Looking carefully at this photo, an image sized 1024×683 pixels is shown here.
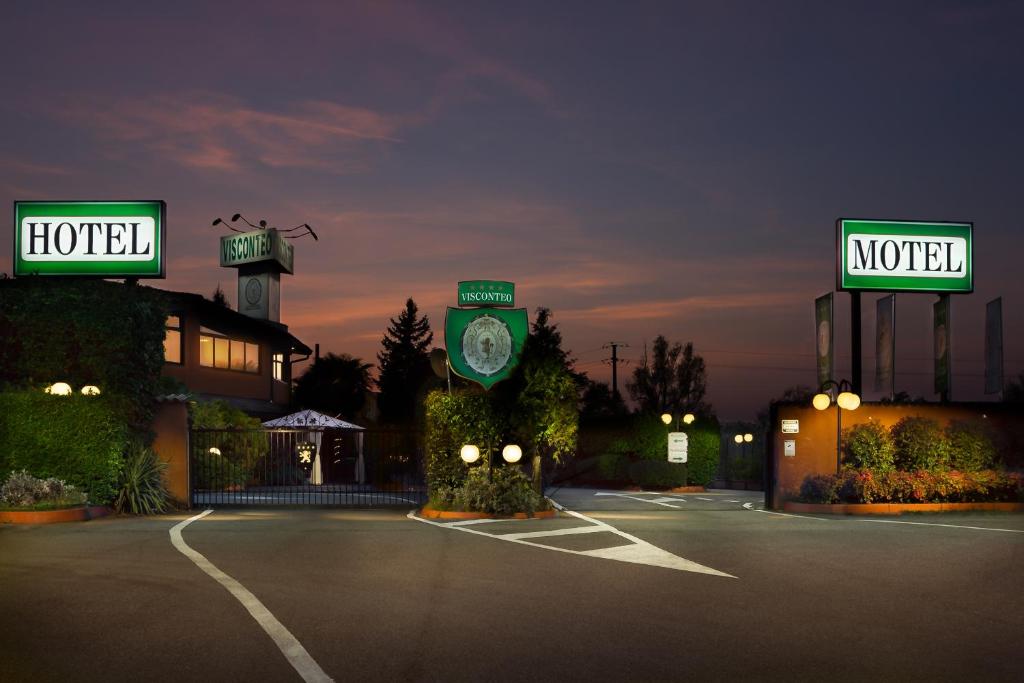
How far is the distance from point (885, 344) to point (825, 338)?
1.73 meters

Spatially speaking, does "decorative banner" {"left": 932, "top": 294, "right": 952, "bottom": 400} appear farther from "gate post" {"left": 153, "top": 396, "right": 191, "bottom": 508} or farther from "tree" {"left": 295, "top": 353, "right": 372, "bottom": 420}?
"tree" {"left": 295, "top": 353, "right": 372, "bottom": 420}

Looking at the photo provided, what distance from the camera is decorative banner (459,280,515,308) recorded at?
23.1m

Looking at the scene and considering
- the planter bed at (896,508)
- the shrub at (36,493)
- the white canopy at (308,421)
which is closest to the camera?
the shrub at (36,493)

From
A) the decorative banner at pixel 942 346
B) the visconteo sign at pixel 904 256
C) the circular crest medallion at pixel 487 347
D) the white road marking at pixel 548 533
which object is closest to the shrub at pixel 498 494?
the circular crest medallion at pixel 487 347

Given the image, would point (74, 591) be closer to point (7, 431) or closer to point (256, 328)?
point (7, 431)

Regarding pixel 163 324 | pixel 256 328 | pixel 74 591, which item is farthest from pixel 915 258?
pixel 256 328

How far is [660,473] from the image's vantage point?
38.2 meters

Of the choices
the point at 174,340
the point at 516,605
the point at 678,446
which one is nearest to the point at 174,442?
the point at 516,605

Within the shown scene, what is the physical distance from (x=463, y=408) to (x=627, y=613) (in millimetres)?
12795

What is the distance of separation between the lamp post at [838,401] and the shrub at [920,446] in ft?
3.88

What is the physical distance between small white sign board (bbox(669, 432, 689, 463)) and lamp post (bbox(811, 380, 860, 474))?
12664 mm

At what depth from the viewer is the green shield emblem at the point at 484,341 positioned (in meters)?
22.2

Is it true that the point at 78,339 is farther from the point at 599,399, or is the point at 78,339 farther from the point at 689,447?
the point at 599,399

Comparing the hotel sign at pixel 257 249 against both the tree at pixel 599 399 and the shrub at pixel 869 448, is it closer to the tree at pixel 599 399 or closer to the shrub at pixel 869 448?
the tree at pixel 599 399
